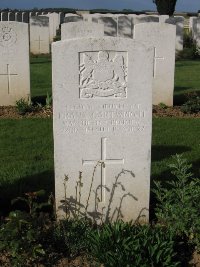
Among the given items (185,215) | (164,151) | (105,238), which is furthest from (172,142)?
(105,238)

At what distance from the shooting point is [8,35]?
870 cm

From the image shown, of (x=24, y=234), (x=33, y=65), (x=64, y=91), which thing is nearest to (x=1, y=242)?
(x=24, y=234)

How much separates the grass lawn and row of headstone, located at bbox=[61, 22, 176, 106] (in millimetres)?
1114

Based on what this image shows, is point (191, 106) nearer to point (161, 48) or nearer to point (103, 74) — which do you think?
point (161, 48)

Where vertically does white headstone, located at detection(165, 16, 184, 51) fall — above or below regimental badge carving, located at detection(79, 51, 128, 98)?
above

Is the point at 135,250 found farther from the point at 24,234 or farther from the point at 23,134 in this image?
the point at 23,134

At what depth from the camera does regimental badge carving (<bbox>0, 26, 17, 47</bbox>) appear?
Result: 28.5 ft

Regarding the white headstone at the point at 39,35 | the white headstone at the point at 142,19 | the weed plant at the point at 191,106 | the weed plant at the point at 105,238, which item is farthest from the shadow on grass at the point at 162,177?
the white headstone at the point at 142,19

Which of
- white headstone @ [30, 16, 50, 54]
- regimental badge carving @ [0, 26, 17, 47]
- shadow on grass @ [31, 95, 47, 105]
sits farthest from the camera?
white headstone @ [30, 16, 50, 54]

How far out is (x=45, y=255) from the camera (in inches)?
151

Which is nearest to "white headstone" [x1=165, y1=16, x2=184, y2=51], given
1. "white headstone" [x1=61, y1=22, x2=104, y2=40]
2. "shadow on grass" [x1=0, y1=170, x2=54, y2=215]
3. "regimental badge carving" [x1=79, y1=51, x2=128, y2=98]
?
"white headstone" [x1=61, y1=22, x2=104, y2=40]

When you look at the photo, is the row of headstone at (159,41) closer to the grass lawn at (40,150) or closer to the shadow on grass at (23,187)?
the grass lawn at (40,150)

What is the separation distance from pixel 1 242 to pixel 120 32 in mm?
17560

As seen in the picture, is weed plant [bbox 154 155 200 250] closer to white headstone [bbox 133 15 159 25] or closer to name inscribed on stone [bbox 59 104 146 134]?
name inscribed on stone [bbox 59 104 146 134]
